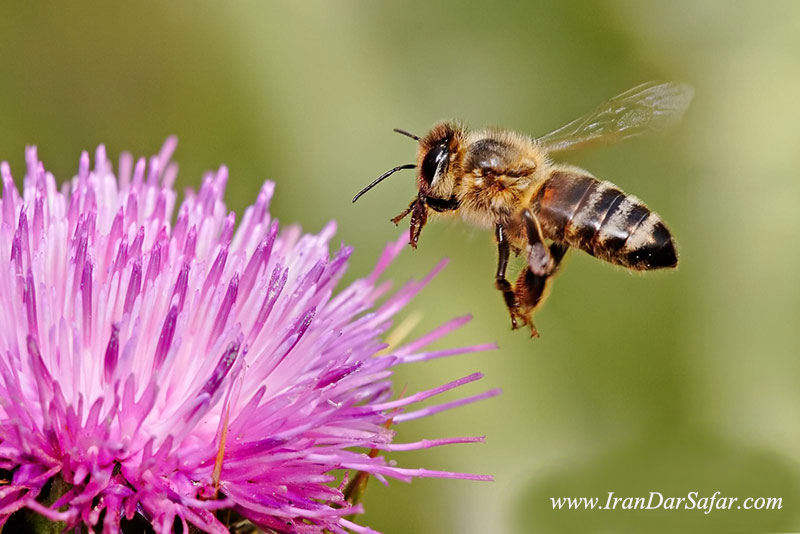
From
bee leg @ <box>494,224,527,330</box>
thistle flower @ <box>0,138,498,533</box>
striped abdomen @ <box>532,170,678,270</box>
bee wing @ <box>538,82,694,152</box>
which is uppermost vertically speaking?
bee wing @ <box>538,82,694,152</box>

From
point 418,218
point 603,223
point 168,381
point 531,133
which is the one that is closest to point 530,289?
point 603,223

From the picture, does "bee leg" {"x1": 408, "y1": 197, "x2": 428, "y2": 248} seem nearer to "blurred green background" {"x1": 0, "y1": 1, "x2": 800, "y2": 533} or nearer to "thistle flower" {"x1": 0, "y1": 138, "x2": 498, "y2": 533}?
"thistle flower" {"x1": 0, "y1": 138, "x2": 498, "y2": 533}

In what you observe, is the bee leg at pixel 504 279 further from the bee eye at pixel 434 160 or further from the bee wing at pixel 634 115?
the bee wing at pixel 634 115

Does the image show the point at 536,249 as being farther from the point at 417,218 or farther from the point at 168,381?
the point at 168,381

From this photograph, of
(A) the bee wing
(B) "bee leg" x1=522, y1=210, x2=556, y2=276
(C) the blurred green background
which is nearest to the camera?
(B) "bee leg" x1=522, y1=210, x2=556, y2=276

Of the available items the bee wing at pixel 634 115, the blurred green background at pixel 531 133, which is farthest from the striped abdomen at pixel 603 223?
the blurred green background at pixel 531 133

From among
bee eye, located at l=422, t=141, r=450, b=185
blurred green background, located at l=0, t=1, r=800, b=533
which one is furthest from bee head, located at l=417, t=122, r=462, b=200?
blurred green background, located at l=0, t=1, r=800, b=533
